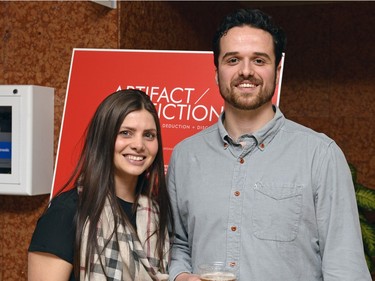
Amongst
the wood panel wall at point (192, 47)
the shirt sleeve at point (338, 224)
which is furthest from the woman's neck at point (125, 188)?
the wood panel wall at point (192, 47)

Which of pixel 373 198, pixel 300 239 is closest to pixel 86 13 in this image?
pixel 300 239

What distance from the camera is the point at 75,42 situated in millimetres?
3254

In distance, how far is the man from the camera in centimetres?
193

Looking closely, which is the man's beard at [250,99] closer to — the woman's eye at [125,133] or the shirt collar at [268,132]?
the shirt collar at [268,132]

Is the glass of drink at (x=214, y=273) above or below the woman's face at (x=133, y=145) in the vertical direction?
below

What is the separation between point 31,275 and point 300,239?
2.87 feet

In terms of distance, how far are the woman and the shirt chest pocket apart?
0.37m

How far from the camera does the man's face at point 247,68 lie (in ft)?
6.61

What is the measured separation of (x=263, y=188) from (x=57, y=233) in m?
0.67

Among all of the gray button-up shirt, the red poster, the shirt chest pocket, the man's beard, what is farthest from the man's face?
the red poster

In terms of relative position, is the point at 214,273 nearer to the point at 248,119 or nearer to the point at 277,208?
the point at 277,208

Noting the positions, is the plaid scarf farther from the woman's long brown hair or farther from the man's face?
the man's face

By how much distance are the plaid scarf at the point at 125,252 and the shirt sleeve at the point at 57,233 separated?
48 millimetres

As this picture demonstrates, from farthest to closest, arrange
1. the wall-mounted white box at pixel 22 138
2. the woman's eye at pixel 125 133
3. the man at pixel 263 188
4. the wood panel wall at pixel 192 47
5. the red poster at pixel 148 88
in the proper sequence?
the wood panel wall at pixel 192 47 < the wall-mounted white box at pixel 22 138 < the red poster at pixel 148 88 < the woman's eye at pixel 125 133 < the man at pixel 263 188
